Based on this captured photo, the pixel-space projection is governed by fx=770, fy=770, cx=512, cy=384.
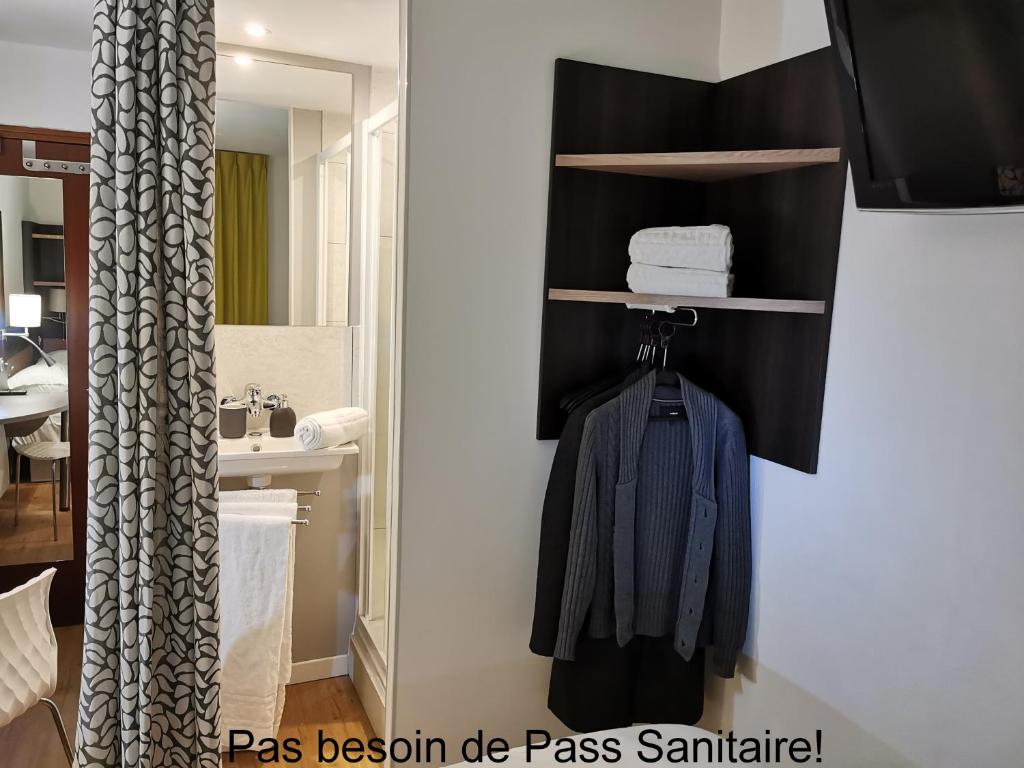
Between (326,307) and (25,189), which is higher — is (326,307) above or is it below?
below

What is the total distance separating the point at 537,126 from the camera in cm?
188

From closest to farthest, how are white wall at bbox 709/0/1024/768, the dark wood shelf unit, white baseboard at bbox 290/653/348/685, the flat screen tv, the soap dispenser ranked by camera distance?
the flat screen tv, white wall at bbox 709/0/1024/768, the dark wood shelf unit, the soap dispenser, white baseboard at bbox 290/653/348/685

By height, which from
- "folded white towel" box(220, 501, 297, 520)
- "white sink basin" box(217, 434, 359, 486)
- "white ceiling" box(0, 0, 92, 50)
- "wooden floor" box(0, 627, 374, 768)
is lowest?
"wooden floor" box(0, 627, 374, 768)

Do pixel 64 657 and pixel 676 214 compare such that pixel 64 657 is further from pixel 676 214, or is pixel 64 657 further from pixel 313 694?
pixel 676 214

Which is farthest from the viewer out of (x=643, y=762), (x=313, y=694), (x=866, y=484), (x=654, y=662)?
(x=313, y=694)

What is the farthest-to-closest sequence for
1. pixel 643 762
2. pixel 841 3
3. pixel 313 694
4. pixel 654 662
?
1. pixel 313 694
2. pixel 654 662
3. pixel 643 762
4. pixel 841 3

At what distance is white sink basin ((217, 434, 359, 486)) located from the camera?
2.34 metres

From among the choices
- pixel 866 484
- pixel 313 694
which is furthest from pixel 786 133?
pixel 313 694

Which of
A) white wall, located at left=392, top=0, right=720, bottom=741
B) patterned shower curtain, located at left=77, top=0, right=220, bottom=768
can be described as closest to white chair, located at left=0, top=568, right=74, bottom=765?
patterned shower curtain, located at left=77, top=0, right=220, bottom=768

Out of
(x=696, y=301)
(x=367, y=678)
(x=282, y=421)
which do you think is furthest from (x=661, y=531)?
(x=282, y=421)

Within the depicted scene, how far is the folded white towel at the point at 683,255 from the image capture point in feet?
5.54

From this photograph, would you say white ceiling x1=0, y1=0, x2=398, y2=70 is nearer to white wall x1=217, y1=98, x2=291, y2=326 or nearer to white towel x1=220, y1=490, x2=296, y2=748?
white wall x1=217, y1=98, x2=291, y2=326

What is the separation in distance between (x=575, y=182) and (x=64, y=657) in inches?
96.7

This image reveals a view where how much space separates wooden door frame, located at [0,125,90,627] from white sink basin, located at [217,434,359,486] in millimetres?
825
